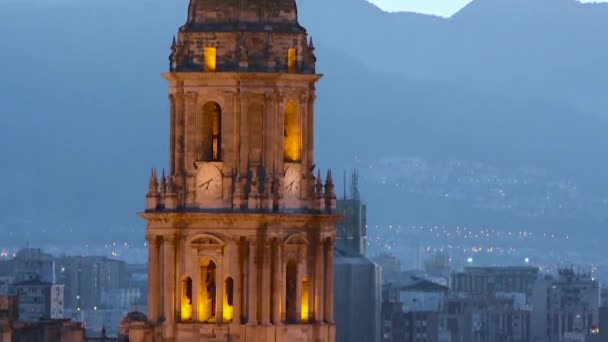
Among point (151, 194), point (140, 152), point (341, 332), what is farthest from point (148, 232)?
point (140, 152)

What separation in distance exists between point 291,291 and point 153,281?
273 cm

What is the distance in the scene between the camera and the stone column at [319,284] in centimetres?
6925

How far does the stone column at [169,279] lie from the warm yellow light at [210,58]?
3404 millimetres

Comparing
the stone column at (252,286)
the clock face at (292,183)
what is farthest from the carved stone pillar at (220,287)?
the clock face at (292,183)

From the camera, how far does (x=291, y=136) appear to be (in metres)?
69.3

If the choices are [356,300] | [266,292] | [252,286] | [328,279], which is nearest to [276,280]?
[266,292]

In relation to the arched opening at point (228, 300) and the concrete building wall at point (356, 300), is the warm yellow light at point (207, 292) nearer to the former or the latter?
the arched opening at point (228, 300)

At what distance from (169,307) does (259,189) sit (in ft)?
9.73

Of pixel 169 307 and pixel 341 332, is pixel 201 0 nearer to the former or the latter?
pixel 169 307

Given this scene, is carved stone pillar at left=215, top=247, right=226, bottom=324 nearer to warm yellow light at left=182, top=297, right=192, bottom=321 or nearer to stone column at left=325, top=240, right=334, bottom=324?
warm yellow light at left=182, top=297, right=192, bottom=321

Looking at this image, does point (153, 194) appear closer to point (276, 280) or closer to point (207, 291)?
point (207, 291)

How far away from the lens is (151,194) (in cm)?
6869

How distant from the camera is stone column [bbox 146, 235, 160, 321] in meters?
Result: 69.0

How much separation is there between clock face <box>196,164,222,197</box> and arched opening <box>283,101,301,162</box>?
1.46 m
